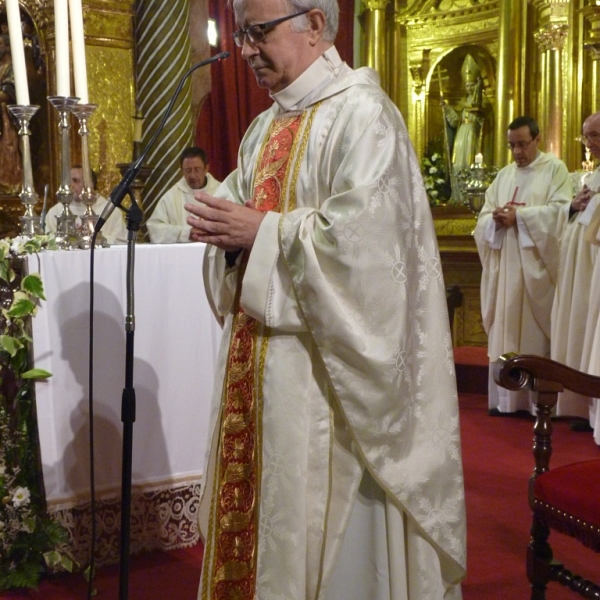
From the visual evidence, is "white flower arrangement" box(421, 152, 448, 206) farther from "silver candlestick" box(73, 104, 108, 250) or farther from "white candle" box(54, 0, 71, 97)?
"white candle" box(54, 0, 71, 97)

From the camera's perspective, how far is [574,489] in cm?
221

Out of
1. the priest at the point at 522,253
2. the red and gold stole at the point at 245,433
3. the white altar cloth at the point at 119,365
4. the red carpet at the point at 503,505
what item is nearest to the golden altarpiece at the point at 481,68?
the priest at the point at 522,253

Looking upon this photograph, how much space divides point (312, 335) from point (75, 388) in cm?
132

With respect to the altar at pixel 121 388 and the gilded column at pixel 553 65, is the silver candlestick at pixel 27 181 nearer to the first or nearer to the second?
the altar at pixel 121 388

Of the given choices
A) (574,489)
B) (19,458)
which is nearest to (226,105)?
(19,458)

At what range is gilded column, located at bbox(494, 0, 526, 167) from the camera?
7.78 m

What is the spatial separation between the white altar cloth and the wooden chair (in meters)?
1.26

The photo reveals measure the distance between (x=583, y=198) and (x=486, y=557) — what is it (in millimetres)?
2698

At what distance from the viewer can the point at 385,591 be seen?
Answer: 1896 mm

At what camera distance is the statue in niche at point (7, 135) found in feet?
24.3

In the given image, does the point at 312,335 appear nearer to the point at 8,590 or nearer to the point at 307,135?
the point at 307,135

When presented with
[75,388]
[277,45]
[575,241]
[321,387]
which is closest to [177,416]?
[75,388]

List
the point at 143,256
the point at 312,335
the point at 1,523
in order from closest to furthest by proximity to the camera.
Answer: the point at 312,335 < the point at 1,523 < the point at 143,256

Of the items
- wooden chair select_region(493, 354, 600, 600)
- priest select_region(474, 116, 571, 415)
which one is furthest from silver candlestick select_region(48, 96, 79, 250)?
priest select_region(474, 116, 571, 415)
